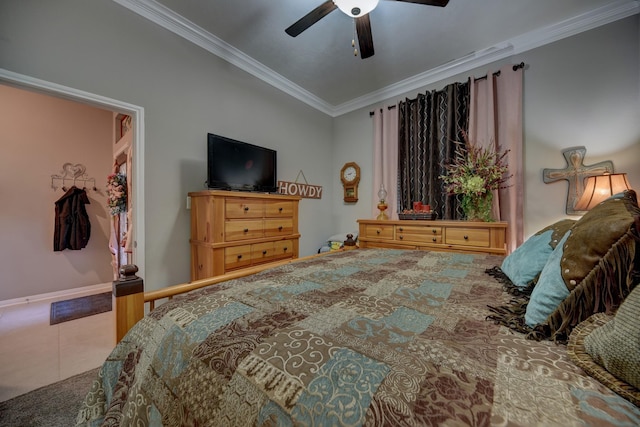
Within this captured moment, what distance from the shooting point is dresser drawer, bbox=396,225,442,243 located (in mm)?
2607

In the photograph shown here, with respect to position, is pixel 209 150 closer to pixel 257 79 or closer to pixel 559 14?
pixel 257 79

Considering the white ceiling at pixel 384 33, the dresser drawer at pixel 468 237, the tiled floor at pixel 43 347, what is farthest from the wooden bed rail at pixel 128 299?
the dresser drawer at pixel 468 237

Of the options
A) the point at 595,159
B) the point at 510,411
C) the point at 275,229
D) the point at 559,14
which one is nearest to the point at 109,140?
the point at 275,229

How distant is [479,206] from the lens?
2.51 metres

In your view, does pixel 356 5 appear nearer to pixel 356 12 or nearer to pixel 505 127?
pixel 356 12

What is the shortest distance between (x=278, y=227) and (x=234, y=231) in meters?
0.53

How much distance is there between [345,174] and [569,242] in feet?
10.9

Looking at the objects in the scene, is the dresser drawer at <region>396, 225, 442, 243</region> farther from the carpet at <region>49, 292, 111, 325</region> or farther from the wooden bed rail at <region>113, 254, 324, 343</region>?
the carpet at <region>49, 292, 111, 325</region>

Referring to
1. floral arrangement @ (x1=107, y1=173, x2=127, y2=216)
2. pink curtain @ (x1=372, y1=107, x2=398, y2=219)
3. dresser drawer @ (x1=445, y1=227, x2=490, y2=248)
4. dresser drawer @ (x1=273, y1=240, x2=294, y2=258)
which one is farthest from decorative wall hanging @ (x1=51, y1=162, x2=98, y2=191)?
dresser drawer @ (x1=445, y1=227, x2=490, y2=248)

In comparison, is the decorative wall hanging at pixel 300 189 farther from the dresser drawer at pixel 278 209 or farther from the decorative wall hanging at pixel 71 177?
the decorative wall hanging at pixel 71 177

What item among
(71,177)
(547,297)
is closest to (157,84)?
(71,177)

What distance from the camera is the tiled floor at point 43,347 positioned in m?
1.56

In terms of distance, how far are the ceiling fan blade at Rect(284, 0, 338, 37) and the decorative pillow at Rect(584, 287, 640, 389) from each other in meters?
2.12

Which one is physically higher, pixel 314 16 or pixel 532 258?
pixel 314 16
